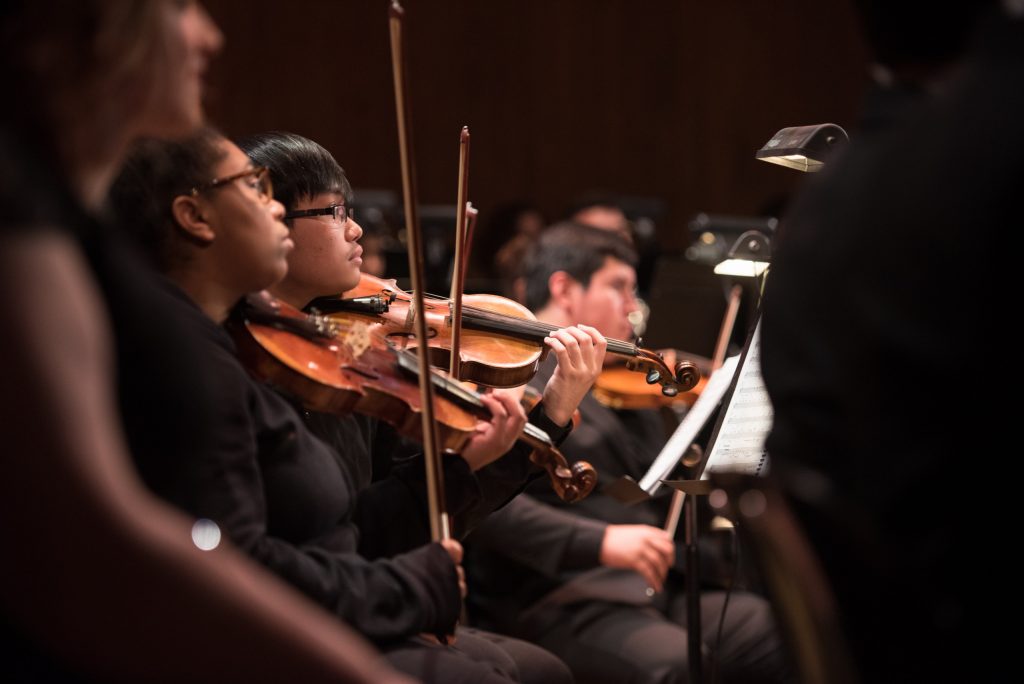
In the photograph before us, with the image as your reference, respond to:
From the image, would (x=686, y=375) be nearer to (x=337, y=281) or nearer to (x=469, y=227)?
(x=469, y=227)

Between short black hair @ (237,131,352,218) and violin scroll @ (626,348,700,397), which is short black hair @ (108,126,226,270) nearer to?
short black hair @ (237,131,352,218)

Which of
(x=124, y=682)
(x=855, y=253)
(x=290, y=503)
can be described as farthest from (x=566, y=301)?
(x=124, y=682)

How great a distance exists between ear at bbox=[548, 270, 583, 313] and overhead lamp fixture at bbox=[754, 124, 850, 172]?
123cm

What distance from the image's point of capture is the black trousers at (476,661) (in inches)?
61.5

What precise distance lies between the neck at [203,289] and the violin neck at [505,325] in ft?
2.29

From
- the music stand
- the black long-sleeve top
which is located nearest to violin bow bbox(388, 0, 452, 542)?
the black long-sleeve top

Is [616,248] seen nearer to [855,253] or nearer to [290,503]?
[290,503]

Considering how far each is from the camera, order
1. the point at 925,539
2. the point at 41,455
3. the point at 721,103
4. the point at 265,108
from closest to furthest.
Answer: the point at 41,455 → the point at 925,539 → the point at 265,108 → the point at 721,103

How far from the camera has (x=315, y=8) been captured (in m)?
5.66

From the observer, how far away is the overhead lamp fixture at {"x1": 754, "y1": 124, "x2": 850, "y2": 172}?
181cm

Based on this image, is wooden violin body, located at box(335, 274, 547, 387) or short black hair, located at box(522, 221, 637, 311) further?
short black hair, located at box(522, 221, 637, 311)

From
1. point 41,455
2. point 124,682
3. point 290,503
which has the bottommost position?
point 290,503

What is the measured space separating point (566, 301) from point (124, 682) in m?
2.35

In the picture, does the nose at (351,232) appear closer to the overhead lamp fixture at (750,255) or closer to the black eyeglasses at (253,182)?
the black eyeglasses at (253,182)
